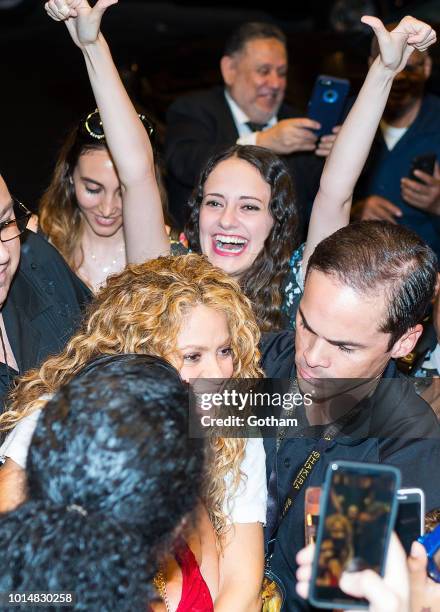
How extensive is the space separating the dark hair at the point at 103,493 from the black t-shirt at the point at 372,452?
722 mm

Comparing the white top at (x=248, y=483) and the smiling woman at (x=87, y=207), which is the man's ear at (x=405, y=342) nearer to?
the white top at (x=248, y=483)

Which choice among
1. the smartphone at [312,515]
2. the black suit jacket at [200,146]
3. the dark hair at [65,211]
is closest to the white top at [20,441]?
the smartphone at [312,515]

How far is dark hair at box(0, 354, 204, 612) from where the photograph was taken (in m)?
1.37

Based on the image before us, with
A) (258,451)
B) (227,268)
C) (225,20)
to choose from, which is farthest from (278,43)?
(225,20)

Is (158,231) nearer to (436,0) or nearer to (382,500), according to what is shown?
(382,500)

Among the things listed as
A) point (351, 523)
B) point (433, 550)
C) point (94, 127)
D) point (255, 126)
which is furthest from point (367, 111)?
point (255, 126)

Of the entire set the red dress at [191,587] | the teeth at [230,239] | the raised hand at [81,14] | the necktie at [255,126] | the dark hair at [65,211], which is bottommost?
the red dress at [191,587]

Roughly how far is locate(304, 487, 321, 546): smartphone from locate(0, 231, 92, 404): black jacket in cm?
95

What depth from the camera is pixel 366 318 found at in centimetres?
229

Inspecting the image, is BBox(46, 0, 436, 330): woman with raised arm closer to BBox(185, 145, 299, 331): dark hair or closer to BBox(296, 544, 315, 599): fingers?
BBox(185, 145, 299, 331): dark hair

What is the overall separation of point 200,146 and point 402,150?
890 millimetres

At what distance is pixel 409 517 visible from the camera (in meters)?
1.67

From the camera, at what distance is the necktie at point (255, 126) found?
4562mm

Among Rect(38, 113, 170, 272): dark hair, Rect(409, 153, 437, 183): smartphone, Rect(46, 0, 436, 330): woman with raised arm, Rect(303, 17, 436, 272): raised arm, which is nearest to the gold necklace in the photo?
Rect(46, 0, 436, 330): woman with raised arm
